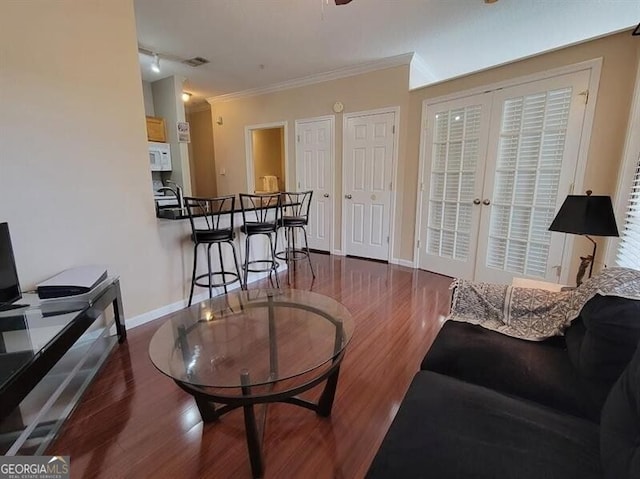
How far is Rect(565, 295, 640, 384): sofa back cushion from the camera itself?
1.13 m

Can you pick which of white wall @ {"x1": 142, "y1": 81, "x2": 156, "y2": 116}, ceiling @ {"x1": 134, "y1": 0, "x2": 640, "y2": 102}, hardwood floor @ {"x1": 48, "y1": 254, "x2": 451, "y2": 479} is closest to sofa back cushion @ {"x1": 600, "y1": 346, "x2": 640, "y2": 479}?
hardwood floor @ {"x1": 48, "y1": 254, "x2": 451, "y2": 479}

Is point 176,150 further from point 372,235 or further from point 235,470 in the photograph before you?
point 235,470

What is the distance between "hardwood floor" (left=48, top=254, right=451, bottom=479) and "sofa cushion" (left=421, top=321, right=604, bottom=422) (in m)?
0.48

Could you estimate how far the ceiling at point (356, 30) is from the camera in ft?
9.04

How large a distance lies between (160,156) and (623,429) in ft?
17.7

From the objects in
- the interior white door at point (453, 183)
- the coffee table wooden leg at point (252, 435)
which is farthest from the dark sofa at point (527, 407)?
the interior white door at point (453, 183)

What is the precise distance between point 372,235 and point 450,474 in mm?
3751

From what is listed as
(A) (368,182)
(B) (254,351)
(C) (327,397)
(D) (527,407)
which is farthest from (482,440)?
(A) (368,182)

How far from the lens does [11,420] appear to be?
152cm

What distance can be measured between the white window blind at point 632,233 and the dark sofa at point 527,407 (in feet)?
3.75

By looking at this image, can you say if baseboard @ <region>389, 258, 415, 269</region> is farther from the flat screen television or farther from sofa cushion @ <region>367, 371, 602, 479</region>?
the flat screen television

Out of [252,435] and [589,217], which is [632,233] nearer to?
[589,217]

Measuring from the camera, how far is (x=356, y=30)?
3.16 m

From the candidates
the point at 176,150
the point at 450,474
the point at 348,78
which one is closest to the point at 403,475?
the point at 450,474
